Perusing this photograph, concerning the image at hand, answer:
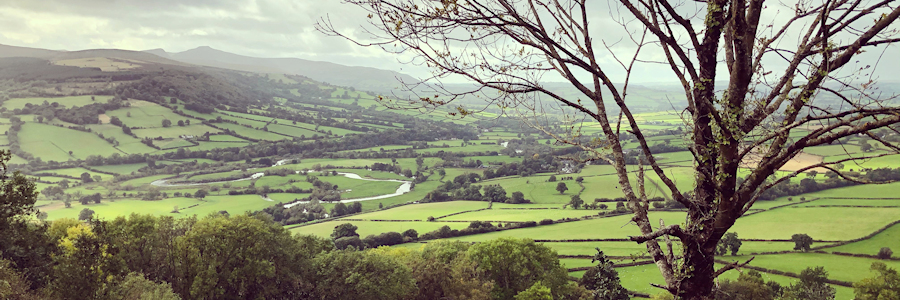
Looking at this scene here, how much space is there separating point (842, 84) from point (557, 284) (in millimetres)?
27601

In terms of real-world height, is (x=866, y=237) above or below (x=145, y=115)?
above

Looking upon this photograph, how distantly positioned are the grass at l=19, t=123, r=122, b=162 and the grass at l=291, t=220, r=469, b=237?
179 ft

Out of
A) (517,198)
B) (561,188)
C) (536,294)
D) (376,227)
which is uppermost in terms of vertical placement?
(561,188)

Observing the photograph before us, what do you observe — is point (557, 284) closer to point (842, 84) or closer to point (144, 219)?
point (144, 219)

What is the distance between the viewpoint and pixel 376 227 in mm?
46906

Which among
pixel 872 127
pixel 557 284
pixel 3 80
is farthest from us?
pixel 3 80

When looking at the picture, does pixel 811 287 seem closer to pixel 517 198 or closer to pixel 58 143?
pixel 517 198

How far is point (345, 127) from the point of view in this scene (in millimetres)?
124750

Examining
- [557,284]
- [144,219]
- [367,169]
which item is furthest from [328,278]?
[367,169]

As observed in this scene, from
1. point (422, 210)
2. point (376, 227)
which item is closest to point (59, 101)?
point (422, 210)

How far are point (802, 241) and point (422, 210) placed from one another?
3641cm

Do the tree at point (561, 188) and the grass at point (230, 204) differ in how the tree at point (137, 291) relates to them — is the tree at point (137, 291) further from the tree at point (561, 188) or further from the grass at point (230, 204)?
the tree at point (561, 188)

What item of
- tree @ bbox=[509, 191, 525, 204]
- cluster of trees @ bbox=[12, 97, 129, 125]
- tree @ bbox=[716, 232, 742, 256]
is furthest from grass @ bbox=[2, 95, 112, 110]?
tree @ bbox=[716, 232, 742, 256]

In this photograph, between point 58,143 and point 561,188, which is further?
point 58,143
